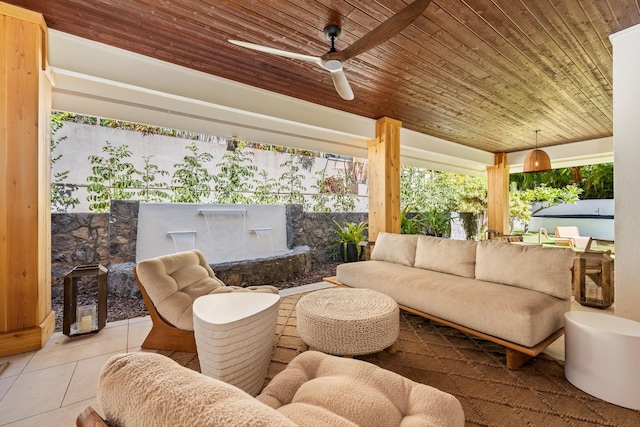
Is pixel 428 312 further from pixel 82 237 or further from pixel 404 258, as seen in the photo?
pixel 82 237

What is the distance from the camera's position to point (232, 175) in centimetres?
515

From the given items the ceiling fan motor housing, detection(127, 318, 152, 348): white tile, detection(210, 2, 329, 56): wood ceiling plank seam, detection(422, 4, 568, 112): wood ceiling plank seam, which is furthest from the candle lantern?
detection(422, 4, 568, 112): wood ceiling plank seam

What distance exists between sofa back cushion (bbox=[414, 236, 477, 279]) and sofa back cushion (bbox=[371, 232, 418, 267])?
96 mm

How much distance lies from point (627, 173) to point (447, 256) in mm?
1515

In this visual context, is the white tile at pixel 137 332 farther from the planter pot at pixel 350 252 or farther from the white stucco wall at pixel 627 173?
the white stucco wall at pixel 627 173

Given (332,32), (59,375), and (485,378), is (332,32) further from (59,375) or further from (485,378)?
(59,375)

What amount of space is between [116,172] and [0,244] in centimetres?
233

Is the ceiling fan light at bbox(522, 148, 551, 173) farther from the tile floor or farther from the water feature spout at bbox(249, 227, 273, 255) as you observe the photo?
the water feature spout at bbox(249, 227, 273, 255)

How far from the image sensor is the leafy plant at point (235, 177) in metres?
5.02

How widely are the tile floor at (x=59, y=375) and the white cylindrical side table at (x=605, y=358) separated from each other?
1.49 feet

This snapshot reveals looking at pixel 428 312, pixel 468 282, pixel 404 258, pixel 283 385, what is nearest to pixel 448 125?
pixel 404 258

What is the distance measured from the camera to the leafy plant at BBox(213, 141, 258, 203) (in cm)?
502

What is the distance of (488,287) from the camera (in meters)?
2.32

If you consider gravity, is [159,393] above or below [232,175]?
below
